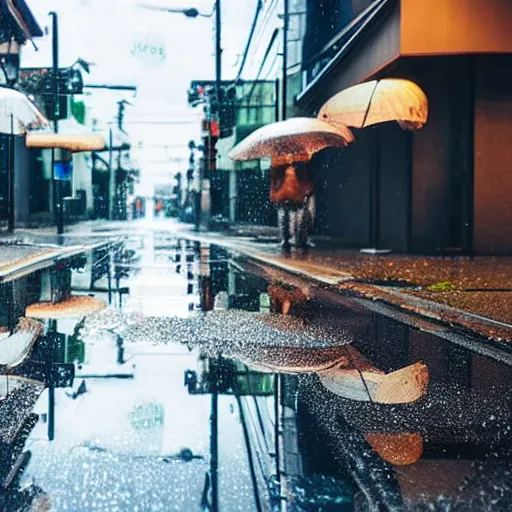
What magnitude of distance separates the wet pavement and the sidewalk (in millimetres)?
616

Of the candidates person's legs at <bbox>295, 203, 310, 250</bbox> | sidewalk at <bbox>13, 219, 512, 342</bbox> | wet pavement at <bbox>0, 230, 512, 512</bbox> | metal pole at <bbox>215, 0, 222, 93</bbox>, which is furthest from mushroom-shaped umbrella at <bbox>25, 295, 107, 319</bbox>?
metal pole at <bbox>215, 0, 222, 93</bbox>

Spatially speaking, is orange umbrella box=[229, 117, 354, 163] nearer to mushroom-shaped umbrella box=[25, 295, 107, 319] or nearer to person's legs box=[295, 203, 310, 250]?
person's legs box=[295, 203, 310, 250]

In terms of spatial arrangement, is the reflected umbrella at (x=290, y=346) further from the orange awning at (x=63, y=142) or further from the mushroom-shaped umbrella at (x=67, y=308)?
the orange awning at (x=63, y=142)

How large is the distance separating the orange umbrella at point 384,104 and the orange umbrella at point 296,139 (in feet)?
3.98

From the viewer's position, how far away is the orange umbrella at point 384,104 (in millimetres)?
14547

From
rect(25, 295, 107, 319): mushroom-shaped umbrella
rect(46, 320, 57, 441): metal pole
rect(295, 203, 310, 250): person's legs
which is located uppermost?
rect(295, 203, 310, 250): person's legs

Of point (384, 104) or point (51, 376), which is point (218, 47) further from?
point (51, 376)

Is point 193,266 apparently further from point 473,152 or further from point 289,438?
point 289,438

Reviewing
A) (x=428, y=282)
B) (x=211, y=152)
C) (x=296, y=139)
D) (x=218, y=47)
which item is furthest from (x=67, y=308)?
(x=218, y=47)

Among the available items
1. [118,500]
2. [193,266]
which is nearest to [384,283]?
[193,266]

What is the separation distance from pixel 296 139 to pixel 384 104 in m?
2.85

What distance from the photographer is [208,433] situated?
143 inches

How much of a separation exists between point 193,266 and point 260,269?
1456 mm

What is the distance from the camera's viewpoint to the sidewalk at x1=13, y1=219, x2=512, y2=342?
7398 mm
